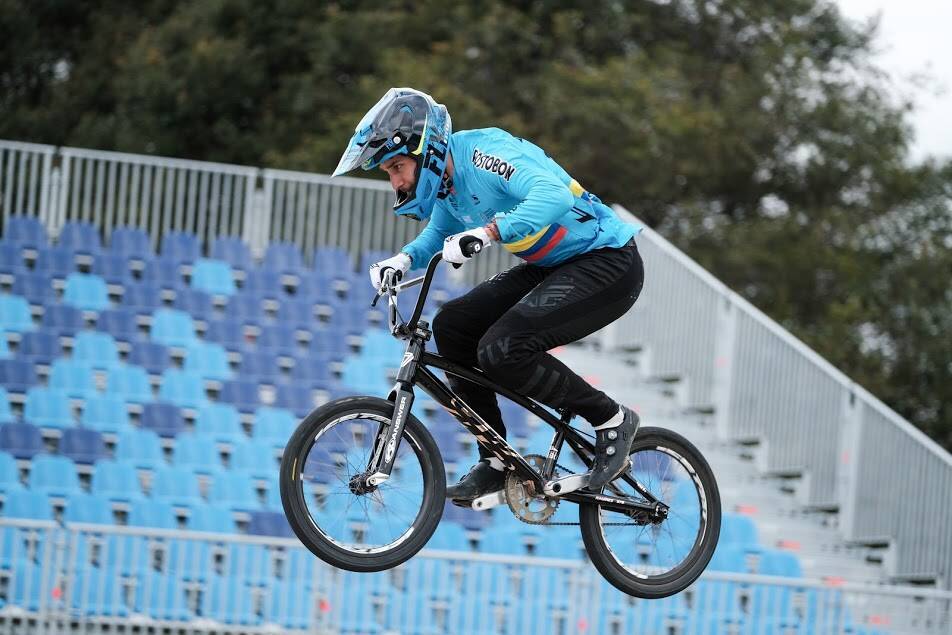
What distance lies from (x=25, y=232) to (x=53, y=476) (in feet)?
12.9

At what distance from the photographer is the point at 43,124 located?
23281 mm

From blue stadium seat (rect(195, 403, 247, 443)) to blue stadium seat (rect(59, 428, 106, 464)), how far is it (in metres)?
0.85

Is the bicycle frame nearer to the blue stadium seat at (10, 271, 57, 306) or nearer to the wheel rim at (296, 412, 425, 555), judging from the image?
the wheel rim at (296, 412, 425, 555)

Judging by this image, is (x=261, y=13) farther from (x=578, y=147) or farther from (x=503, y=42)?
(x=578, y=147)

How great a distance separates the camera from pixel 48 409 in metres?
11.8

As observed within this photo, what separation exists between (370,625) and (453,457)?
231 centimetres

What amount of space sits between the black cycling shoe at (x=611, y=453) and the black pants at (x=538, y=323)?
0.08 m

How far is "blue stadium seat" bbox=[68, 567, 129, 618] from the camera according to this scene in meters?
9.47

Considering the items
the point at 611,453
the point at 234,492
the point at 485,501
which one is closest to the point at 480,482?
the point at 485,501

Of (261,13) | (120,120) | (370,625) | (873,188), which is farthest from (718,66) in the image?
(370,625)

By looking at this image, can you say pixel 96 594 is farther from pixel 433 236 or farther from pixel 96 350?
pixel 433 236

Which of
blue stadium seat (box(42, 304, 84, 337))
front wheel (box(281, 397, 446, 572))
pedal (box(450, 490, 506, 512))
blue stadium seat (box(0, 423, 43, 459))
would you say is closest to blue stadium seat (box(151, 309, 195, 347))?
blue stadium seat (box(42, 304, 84, 337))

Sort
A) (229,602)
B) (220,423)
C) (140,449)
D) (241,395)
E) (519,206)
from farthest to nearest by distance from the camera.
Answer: (241,395) < (220,423) < (140,449) < (229,602) < (519,206)

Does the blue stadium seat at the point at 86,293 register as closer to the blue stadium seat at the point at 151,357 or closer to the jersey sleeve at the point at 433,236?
the blue stadium seat at the point at 151,357
